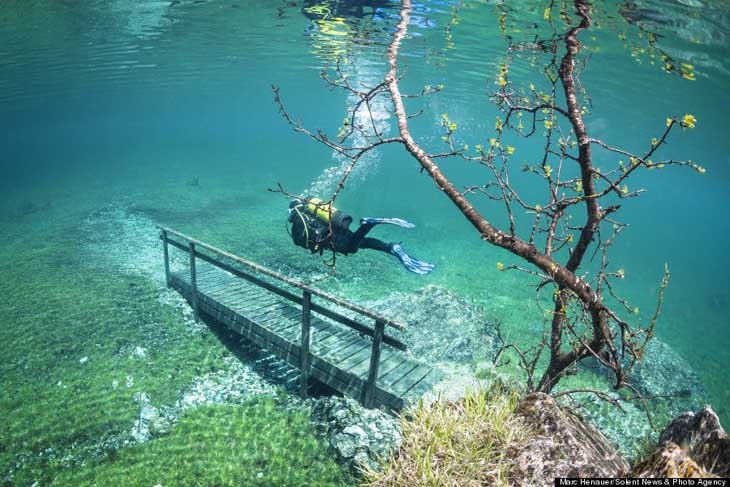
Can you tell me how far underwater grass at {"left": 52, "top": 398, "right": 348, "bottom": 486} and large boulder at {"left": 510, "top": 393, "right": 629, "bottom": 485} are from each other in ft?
9.65

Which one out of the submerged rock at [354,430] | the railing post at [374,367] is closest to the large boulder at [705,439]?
the submerged rock at [354,430]

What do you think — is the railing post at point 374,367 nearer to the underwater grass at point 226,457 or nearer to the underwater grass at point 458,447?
the underwater grass at point 226,457

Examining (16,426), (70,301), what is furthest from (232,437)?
(70,301)

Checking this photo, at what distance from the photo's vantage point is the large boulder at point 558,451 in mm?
2896

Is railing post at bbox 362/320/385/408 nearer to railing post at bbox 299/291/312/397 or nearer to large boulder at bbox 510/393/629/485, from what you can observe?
railing post at bbox 299/291/312/397

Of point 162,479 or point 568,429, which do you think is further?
point 162,479

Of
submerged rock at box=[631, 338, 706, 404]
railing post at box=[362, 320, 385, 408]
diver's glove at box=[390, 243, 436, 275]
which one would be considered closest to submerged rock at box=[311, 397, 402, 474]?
railing post at box=[362, 320, 385, 408]

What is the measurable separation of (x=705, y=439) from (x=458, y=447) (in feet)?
6.20

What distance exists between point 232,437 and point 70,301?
7349 mm

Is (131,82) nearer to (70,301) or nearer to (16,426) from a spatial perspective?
(70,301)

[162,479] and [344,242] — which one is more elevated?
[344,242]

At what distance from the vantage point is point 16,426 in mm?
6035

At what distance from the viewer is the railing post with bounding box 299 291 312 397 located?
22.3 feet

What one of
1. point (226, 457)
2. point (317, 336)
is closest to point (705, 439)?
point (226, 457)
